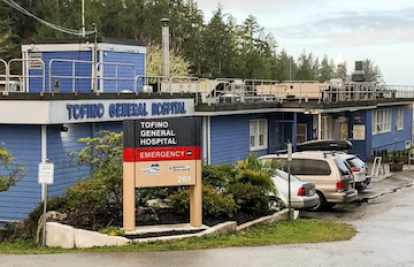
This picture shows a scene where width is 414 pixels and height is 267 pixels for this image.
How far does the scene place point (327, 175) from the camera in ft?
64.4

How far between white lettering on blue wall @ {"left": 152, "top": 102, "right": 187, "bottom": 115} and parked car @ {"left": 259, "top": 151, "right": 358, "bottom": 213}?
475cm

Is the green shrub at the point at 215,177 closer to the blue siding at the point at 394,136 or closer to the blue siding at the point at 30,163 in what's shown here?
the blue siding at the point at 30,163

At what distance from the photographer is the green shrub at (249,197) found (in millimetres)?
15711

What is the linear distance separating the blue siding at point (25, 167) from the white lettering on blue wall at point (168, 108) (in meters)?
5.29

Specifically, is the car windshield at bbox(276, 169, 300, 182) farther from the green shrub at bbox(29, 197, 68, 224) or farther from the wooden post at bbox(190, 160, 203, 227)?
the green shrub at bbox(29, 197, 68, 224)

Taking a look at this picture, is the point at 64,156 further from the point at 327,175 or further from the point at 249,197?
the point at 327,175

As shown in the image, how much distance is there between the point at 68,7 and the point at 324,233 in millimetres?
53582

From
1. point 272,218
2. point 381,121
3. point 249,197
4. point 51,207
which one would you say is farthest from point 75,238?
point 381,121

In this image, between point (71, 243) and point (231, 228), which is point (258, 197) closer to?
point (231, 228)

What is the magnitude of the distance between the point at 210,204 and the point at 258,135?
15.1 meters

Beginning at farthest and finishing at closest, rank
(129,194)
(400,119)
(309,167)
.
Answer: (400,119) < (309,167) < (129,194)

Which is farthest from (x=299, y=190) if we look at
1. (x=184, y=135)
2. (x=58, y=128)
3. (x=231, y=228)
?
(x=58, y=128)

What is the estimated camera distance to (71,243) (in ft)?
42.8

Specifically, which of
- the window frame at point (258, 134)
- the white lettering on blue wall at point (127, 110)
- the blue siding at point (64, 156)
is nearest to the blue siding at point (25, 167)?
the blue siding at point (64, 156)
